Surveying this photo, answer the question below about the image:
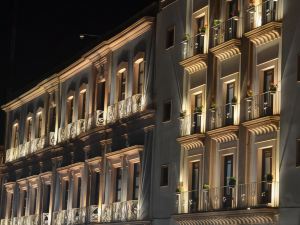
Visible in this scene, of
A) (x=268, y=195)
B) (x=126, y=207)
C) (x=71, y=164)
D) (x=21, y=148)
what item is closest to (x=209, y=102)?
(x=268, y=195)

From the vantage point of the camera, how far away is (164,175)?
133ft

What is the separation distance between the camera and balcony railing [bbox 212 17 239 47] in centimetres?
3506

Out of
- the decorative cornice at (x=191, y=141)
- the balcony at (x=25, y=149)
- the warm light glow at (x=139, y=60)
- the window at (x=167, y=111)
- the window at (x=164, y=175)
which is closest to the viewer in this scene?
the decorative cornice at (x=191, y=141)

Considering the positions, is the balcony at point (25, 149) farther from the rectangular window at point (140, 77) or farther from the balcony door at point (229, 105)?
the balcony door at point (229, 105)

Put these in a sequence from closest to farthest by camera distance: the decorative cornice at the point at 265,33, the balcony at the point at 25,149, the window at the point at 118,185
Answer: the decorative cornice at the point at 265,33
the window at the point at 118,185
the balcony at the point at 25,149

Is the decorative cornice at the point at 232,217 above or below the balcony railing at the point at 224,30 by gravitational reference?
below

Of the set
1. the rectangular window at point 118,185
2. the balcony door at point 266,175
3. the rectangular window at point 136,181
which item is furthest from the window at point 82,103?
the balcony door at point 266,175

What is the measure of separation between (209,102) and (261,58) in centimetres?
423

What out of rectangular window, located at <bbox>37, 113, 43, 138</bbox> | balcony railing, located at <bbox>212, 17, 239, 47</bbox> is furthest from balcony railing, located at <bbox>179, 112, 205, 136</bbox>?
rectangular window, located at <bbox>37, 113, 43, 138</bbox>

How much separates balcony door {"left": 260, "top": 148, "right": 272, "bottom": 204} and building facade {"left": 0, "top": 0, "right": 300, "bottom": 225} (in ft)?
0.19

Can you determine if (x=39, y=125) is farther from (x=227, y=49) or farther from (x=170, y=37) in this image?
(x=227, y=49)

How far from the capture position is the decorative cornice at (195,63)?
37156mm

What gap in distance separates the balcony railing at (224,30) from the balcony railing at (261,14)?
2.94ft

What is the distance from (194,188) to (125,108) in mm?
8572
